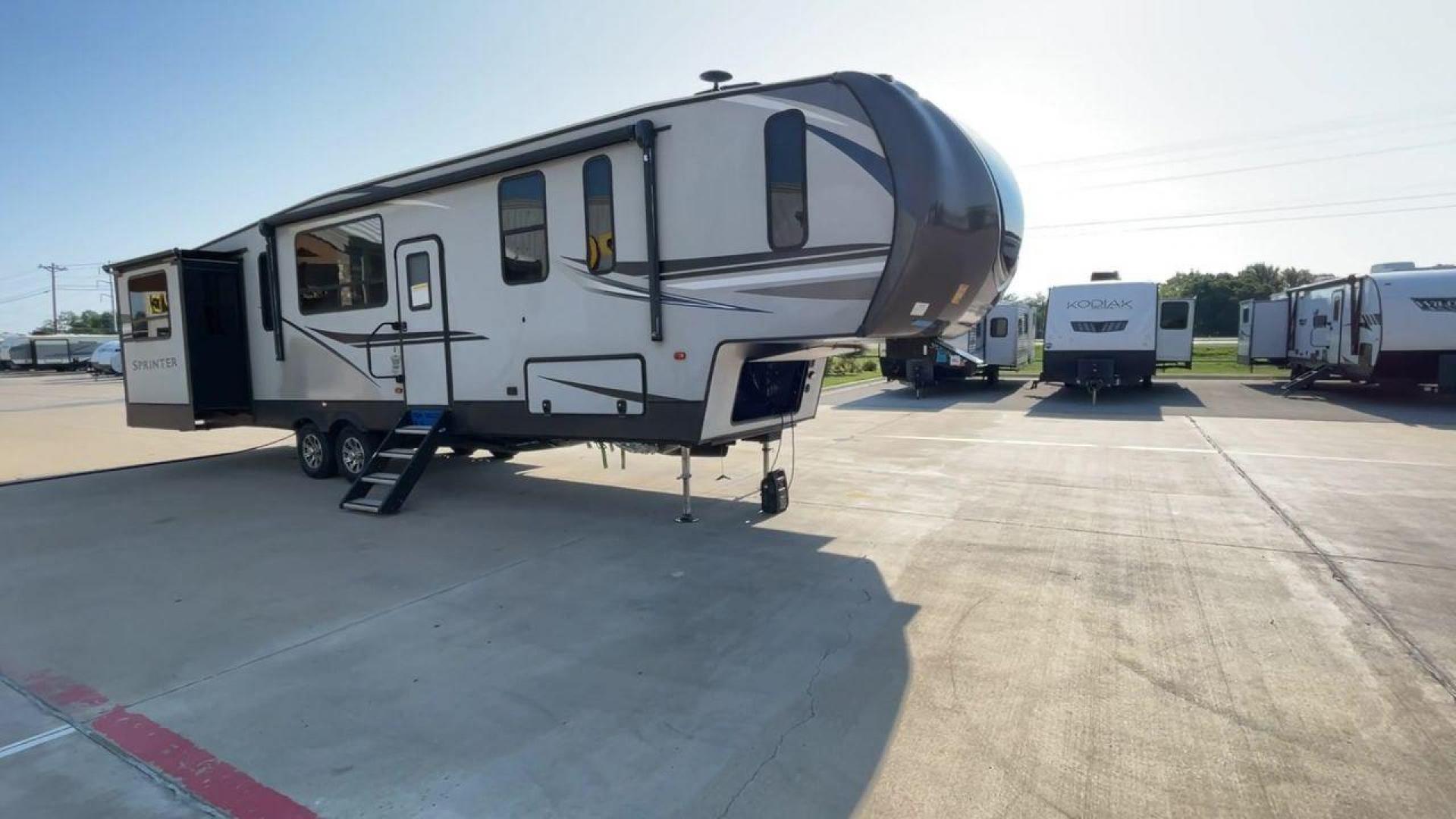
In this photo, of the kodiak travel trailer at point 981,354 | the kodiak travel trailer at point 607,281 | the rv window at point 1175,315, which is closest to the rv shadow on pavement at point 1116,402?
the kodiak travel trailer at point 981,354

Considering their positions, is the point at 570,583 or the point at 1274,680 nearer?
the point at 1274,680

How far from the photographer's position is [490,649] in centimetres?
409

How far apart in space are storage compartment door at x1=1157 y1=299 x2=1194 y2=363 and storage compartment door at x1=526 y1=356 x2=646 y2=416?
1701 cm

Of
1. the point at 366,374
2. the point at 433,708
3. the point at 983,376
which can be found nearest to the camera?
the point at 433,708

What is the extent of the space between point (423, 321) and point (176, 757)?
5215 millimetres

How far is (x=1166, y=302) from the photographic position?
1875 centimetres

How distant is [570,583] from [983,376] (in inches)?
746

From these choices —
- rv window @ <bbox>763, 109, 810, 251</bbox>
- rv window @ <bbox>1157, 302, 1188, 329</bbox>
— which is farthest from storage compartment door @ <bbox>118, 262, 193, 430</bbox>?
rv window @ <bbox>1157, 302, 1188, 329</bbox>

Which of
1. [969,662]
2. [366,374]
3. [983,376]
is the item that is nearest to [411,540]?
[366,374]

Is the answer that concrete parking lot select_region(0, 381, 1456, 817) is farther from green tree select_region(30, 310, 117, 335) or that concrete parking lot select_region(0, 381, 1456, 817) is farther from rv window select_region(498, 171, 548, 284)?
green tree select_region(30, 310, 117, 335)

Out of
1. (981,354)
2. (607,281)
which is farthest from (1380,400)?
(607,281)

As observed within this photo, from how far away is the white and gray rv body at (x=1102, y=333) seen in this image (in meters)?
16.5

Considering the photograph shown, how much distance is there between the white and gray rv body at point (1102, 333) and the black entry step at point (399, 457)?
13.4 meters

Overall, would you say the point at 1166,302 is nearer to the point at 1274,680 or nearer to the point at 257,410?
the point at 1274,680
